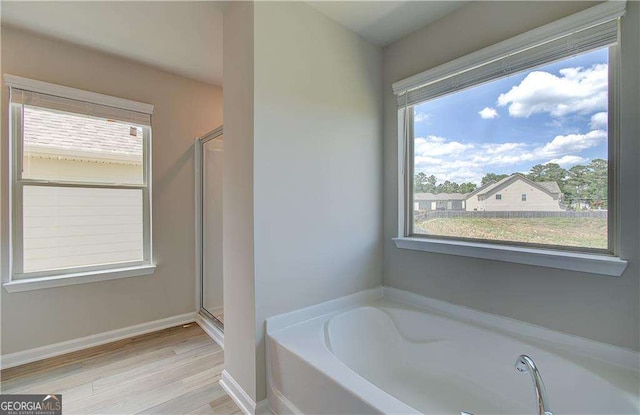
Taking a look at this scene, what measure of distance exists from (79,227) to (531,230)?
348 cm

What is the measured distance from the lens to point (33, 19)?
1944mm

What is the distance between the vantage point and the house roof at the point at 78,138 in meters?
2.17

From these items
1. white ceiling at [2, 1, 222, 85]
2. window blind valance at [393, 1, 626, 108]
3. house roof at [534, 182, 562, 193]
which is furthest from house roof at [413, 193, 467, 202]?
white ceiling at [2, 1, 222, 85]

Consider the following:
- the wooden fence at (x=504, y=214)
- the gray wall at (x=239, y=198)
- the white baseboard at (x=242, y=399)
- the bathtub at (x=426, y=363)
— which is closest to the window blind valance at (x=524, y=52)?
the wooden fence at (x=504, y=214)

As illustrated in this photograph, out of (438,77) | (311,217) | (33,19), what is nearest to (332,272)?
(311,217)

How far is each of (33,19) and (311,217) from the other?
2.49 m

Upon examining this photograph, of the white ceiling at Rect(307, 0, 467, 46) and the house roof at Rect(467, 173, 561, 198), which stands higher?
the white ceiling at Rect(307, 0, 467, 46)

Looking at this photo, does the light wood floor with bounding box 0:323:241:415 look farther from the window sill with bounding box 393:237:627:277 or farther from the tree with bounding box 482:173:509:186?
the tree with bounding box 482:173:509:186

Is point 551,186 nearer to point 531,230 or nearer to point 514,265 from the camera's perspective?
point 531,230

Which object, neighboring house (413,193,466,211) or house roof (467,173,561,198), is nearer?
house roof (467,173,561,198)

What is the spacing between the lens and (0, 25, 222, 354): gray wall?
208 cm

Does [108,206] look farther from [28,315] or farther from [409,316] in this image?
[409,316]

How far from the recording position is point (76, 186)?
7.68 feet

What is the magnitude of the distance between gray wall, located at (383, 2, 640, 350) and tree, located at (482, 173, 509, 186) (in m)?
0.53
